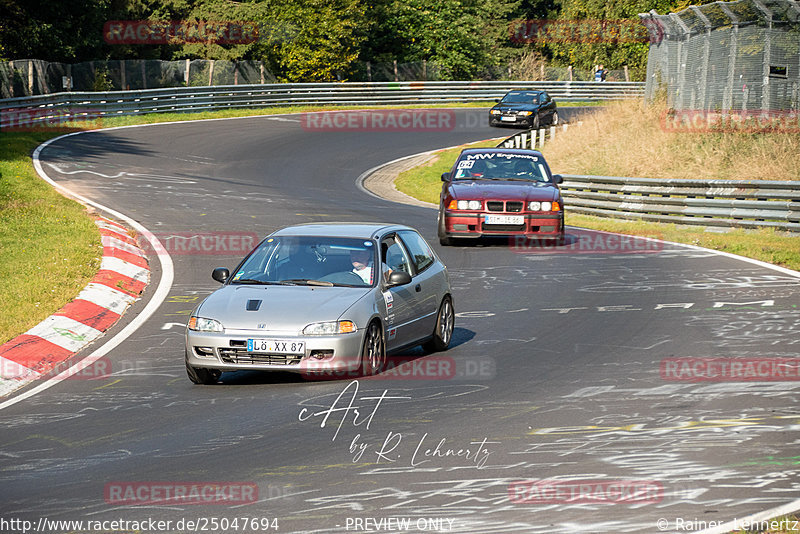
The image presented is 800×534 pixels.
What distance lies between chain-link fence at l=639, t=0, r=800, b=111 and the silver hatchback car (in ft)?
58.3

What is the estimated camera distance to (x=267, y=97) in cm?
4897

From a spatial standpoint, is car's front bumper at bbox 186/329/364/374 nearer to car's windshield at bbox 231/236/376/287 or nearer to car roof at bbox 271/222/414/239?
car's windshield at bbox 231/236/376/287

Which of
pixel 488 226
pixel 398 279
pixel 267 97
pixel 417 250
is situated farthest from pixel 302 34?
pixel 398 279

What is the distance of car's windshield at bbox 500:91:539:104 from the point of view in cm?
4631

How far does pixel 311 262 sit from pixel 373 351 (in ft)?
4.19

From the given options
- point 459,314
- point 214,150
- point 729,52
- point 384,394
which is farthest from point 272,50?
point 384,394

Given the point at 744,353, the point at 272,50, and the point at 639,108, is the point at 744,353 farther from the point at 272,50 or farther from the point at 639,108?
the point at 272,50

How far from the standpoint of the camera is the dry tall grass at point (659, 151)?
27234mm

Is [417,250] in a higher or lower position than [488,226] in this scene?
higher

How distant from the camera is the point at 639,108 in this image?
3666cm

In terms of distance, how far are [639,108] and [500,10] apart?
48525 mm

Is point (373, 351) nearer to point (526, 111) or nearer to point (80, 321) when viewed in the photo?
point (80, 321)

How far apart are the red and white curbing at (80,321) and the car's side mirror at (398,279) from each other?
10.6 feet

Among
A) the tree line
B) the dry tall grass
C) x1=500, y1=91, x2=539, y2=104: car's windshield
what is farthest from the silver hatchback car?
the tree line
